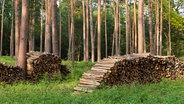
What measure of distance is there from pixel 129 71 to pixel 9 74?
5.02 metres

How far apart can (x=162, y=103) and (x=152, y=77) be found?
250 inches

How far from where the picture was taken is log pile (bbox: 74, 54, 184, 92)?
1251 centimetres

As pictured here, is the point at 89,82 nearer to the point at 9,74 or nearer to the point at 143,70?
the point at 143,70

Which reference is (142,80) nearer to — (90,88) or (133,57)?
(133,57)

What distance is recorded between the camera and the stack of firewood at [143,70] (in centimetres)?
1311

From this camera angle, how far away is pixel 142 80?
45.7ft

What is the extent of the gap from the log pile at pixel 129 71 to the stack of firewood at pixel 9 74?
340 centimetres

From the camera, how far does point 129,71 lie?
1365 centimetres

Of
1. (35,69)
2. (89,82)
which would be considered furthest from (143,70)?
(35,69)

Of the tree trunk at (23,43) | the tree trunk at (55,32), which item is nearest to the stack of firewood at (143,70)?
the tree trunk at (23,43)

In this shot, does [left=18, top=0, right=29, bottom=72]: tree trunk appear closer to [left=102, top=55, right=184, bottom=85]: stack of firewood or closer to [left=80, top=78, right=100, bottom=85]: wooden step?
[left=80, top=78, right=100, bottom=85]: wooden step

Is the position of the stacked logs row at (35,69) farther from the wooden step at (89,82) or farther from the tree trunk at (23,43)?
the wooden step at (89,82)

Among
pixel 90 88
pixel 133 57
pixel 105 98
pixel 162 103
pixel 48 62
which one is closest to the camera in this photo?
pixel 162 103

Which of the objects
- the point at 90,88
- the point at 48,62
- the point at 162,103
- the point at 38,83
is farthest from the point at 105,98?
the point at 48,62
